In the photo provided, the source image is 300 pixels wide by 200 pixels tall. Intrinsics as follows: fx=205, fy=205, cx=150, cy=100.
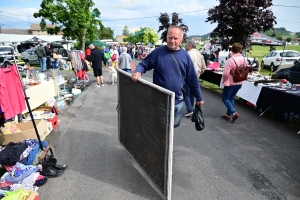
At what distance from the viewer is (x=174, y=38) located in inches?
105

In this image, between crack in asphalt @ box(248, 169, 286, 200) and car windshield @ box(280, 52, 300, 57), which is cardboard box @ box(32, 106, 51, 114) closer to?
crack in asphalt @ box(248, 169, 286, 200)

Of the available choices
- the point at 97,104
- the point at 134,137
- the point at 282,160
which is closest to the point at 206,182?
the point at 134,137

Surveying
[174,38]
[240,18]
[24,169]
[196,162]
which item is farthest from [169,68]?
[240,18]

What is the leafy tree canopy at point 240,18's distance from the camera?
28.1 feet

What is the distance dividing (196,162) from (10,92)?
11.7 feet

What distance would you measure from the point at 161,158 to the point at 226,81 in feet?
Answer: 11.5

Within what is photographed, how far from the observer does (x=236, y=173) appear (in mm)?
3275

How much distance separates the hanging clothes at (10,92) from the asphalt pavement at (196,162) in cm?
106

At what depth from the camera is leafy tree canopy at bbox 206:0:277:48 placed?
8.55m

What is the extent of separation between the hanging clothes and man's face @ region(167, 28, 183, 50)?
2711mm

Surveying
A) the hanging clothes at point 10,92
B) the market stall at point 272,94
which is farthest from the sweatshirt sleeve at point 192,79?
the market stall at point 272,94

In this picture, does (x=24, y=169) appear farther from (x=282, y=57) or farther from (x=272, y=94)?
(x=282, y=57)

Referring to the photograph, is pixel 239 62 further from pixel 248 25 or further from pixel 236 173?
pixel 248 25

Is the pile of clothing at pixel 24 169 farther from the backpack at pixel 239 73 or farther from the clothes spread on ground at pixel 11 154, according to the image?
the backpack at pixel 239 73
